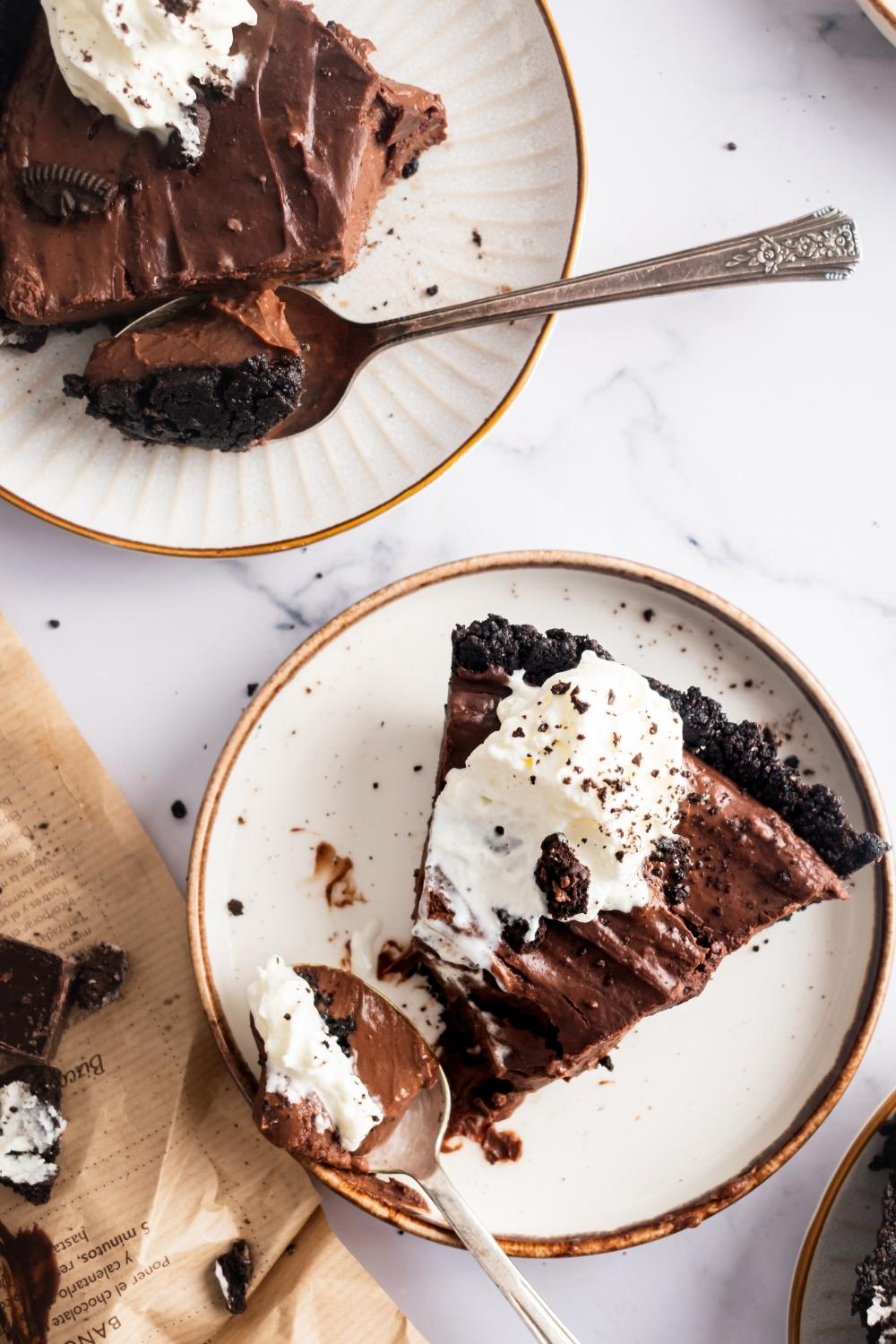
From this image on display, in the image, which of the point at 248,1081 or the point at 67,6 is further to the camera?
the point at 248,1081

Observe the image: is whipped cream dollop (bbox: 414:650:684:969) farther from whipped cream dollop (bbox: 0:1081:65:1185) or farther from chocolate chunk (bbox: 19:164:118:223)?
chocolate chunk (bbox: 19:164:118:223)

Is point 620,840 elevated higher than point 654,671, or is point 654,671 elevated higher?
point 654,671

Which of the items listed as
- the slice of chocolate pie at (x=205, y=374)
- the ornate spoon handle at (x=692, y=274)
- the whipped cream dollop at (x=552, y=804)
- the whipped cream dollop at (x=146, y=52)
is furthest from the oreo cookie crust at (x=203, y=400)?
the whipped cream dollop at (x=552, y=804)

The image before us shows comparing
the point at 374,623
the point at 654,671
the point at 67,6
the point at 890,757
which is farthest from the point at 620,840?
the point at 67,6

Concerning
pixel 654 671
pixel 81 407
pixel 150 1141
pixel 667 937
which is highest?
pixel 81 407

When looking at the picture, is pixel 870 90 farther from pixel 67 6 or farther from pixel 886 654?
pixel 67 6

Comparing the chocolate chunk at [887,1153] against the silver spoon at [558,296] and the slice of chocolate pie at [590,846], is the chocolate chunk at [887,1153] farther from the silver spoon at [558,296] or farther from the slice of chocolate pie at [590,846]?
the silver spoon at [558,296]

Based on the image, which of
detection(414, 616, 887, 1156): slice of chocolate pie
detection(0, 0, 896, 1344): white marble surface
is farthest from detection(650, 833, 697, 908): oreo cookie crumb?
detection(0, 0, 896, 1344): white marble surface
